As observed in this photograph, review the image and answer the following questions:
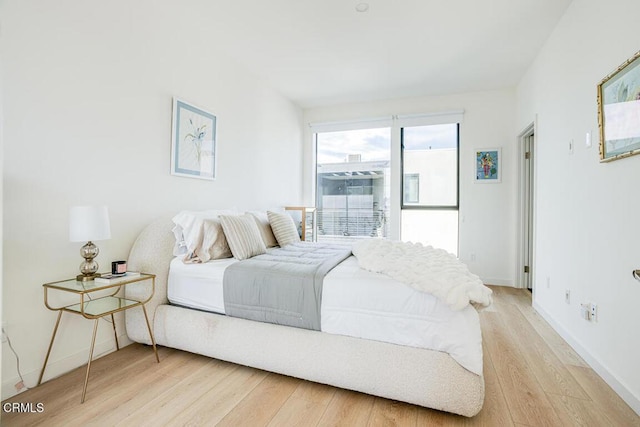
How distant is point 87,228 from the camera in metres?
1.76

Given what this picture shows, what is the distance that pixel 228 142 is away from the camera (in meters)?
3.44

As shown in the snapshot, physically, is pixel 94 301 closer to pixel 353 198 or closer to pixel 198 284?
pixel 198 284

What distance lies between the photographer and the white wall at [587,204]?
1.74m

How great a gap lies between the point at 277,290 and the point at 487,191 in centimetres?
359

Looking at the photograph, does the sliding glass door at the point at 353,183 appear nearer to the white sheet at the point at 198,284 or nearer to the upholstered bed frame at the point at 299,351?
the white sheet at the point at 198,284

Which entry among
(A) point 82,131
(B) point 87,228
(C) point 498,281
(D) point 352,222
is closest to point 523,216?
(C) point 498,281

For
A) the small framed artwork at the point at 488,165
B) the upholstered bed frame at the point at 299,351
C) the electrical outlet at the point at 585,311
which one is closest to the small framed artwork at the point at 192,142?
the upholstered bed frame at the point at 299,351

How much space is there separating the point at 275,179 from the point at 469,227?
9.20ft

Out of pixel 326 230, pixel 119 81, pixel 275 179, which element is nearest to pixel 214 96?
pixel 119 81

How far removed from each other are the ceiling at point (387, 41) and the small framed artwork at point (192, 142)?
2.59ft

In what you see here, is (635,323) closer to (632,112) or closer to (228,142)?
(632,112)

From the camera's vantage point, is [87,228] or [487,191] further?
[487,191]

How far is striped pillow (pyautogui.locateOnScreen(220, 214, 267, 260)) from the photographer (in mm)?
2410

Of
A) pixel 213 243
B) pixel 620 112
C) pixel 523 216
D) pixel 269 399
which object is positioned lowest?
pixel 269 399
